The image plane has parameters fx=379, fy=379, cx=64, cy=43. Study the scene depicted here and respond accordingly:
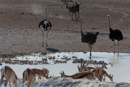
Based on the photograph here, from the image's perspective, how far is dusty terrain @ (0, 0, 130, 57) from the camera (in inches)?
687

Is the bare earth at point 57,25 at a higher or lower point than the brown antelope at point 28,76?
higher

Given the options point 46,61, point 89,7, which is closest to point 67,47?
point 46,61

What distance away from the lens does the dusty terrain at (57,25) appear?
687 inches

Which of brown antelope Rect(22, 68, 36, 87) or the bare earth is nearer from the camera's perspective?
brown antelope Rect(22, 68, 36, 87)

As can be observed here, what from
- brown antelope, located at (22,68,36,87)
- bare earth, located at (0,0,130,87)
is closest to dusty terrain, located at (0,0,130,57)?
bare earth, located at (0,0,130,87)

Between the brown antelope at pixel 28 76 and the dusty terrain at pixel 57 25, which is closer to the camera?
the brown antelope at pixel 28 76

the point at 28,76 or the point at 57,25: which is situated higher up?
the point at 57,25

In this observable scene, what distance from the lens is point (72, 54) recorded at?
1509cm

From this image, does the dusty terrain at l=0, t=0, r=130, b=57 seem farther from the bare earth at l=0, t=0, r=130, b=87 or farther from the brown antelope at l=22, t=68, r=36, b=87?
the brown antelope at l=22, t=68, r=36, b=87

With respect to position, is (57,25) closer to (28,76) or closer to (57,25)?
(57,25)

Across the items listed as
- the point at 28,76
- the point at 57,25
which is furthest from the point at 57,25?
the point at 28,76

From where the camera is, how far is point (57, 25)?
23.6m

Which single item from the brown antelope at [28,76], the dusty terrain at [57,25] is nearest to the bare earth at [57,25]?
the dusty terrain at [57,25]

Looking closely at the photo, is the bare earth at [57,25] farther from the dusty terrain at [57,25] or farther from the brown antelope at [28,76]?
the brown antelope at [28,76]
